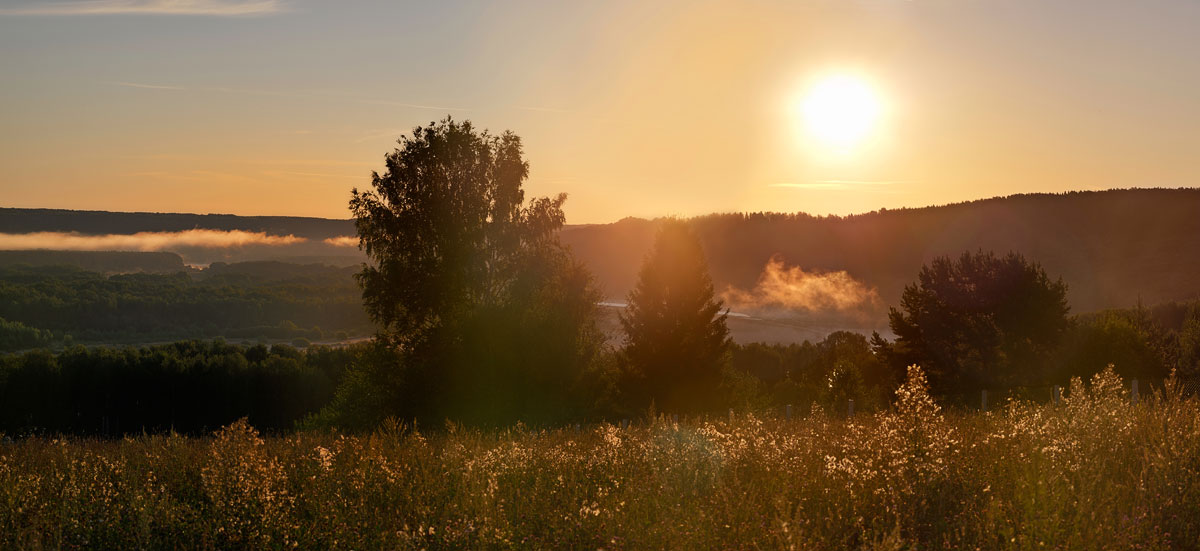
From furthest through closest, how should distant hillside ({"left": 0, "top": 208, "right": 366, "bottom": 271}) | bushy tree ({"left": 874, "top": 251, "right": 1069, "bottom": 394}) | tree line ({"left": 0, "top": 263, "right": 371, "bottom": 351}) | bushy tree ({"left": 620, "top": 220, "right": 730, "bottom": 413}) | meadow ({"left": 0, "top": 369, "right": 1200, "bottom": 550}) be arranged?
1. distant hillside ({"left": 0, "top": 208, "right": 366, "bottom": 271})
2. tree line ({"left": 0, "top": 263, "right": 371, "bottom": 351})
3. bushy tree ({"left": 874, "top": 251, "right": 1069, "bottom": 394})
4. bushy tree ({"left": 620, "top": 220, "right": 730, "bottom": 413})
5. meadow ({"left": 0, "top": 369, "right": 1200, "bottom": 550})

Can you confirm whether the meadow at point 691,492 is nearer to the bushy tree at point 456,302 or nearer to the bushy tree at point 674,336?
the bushy tree at point 456,302

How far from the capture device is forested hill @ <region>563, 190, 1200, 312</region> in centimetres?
16138

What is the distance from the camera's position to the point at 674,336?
38031 mm

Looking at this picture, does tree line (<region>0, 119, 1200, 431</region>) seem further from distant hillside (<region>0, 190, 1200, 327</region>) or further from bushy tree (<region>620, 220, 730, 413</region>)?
distant hillside (<region>0, 190, 1200, 327</region>)

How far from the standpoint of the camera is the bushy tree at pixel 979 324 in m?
39.6

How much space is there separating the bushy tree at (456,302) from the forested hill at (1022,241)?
4735 inches

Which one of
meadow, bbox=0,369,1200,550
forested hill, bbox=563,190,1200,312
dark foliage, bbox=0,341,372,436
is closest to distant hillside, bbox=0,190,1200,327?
forested hill, bbox=563,190,1200,312

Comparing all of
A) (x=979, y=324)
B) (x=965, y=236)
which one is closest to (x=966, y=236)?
(x=965, y=236)

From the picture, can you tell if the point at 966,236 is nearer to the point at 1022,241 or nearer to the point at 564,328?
the point at 1022,241

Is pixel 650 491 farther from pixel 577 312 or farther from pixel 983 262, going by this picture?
pixel 983 262

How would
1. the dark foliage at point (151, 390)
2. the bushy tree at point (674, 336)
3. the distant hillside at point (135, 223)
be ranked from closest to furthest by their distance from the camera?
1. the bushy tree at point (674, 336)
2. the dark foliage at point (151, 390)
3. the distant hillside at point (135, 223)

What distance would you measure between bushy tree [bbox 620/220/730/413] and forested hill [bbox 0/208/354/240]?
154922 millimetres

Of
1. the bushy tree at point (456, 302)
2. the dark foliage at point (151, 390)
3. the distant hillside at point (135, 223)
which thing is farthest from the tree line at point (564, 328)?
the distant hillside at point (135, 223)

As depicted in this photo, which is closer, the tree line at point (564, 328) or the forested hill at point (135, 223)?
the tree line at point (564, 328)
